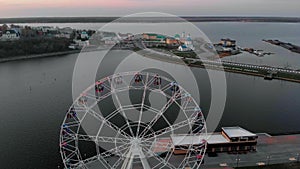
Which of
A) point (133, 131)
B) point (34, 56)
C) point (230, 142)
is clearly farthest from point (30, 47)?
point (230, 142)

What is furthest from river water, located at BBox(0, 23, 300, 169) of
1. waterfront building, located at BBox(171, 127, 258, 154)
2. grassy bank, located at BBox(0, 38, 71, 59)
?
grassy bank, located at BBox(0, 38, 71, 59)

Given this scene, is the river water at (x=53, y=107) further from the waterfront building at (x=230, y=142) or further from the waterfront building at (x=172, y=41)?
the waterfront building at (x=172, y=41)

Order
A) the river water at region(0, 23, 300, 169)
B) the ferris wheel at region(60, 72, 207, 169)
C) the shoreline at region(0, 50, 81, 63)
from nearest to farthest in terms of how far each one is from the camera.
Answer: the ferris wheel at region(60, 72, 207, 169), the river water at region(0, 23, 300, 169), the shoreline at region(0, 50, 81, 63)

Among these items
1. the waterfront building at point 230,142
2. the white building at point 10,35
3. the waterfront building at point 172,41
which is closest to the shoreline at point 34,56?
the white building at point 10,35

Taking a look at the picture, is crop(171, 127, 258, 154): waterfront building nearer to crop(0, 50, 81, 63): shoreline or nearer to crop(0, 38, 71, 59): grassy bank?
crop(0, 50, 81, 63): shoreline

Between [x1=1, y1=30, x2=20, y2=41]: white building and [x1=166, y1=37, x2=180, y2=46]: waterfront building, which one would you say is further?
[x1=166, y1=37, x2=180, y2=46]: waterfront building

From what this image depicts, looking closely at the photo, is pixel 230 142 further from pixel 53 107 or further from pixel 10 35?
pixel 10 35
